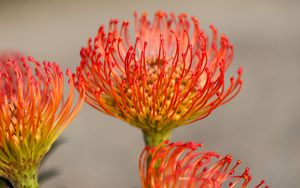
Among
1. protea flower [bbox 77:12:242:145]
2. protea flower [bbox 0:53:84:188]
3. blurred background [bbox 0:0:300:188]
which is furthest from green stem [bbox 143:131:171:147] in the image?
blurred background [bbox 0:0:300:188]

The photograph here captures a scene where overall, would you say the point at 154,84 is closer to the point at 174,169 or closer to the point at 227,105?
the point at 174,169

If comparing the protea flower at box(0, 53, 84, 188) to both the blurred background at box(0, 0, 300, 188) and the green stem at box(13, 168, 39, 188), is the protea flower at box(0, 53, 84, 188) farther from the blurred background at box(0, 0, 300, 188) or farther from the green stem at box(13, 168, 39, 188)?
the blurred background at box(0, 0, 300, 188)

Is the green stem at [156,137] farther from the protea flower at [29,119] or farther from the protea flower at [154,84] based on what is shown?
the protea flower at [29,119]

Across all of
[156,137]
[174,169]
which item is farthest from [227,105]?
[174,169]

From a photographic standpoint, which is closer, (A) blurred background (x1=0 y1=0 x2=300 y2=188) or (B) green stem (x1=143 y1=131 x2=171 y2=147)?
(B) green stem (x1=143 y1=131 x2=171 y2=147)

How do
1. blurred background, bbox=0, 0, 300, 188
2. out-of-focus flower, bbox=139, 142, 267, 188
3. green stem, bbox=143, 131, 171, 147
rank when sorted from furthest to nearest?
blurred background, bbox=0, 0, 300, 188 → green stem, bbox=143, 131, 171, 147 → out-of-focus flower, bbox=139, 142, 267, 188

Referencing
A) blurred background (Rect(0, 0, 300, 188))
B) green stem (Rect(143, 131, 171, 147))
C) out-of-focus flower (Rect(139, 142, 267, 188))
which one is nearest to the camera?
out-of-focus flower (Rect(139, 142, 267, 188))

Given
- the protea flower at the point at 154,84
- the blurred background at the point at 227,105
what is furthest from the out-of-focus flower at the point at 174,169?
the blurred background at the point at 227,105
